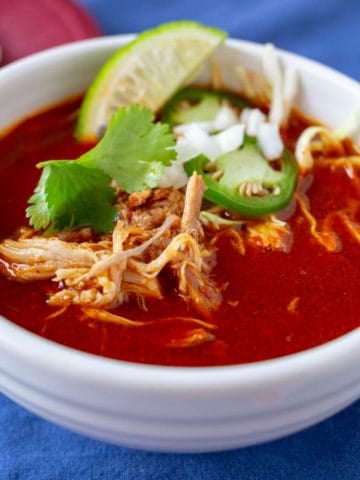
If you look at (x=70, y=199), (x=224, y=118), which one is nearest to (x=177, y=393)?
(x=70, y=199)

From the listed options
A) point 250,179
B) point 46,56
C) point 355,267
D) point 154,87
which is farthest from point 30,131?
point 355,267

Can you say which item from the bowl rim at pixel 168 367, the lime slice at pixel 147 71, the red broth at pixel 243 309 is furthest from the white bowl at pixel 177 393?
the lime slice at pixel 147 71

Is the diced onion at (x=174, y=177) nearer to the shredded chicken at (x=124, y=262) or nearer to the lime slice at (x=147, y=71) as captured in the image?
the shredded chicken at (x=124, y=262)

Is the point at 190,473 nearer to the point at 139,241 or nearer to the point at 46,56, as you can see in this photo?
the point at 139,241

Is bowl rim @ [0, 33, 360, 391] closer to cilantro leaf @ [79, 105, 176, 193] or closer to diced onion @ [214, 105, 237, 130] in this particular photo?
cilantro leaf @ [79, 105, 176, 193]

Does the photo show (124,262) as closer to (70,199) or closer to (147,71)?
(70,199)

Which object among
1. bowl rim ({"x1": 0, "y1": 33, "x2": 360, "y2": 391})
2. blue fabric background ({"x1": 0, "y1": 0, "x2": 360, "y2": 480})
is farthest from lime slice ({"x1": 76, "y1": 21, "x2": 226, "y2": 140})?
bowl rim ({"x1": 0, "y1": 33, "x2": 360, "y2": 391})
